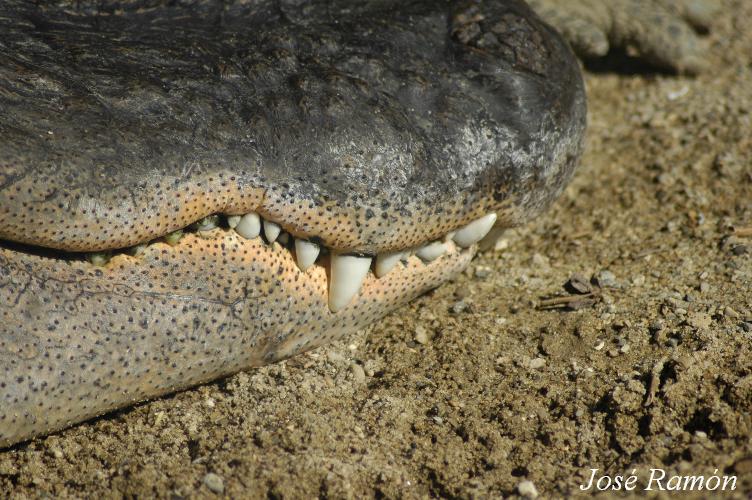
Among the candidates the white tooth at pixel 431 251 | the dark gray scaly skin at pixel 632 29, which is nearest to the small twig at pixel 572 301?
the white tooth at pixel 431 251

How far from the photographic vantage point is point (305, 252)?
252 cm

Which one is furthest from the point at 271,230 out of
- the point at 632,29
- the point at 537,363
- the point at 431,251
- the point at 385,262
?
the point at 632,29

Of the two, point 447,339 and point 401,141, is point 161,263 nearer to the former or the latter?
point 401,141

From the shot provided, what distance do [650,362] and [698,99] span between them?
237 centimetres

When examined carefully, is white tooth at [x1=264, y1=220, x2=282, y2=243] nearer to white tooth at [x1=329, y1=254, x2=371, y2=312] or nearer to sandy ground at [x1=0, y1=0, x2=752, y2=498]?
white tooth at [x1=329, y1=254, x2=371, y2=312]

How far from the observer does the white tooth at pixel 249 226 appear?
244 centimetres

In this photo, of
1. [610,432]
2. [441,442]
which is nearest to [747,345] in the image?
[610,432]

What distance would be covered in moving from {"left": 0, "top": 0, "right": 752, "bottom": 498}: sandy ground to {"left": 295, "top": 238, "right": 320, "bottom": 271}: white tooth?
0.43 metres

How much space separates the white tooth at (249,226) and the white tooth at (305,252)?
0.12 meters

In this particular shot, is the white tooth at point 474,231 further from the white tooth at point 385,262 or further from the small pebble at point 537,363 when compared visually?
the small pebble at point 537,363

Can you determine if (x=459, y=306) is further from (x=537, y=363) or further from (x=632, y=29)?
(x=632, y=29)

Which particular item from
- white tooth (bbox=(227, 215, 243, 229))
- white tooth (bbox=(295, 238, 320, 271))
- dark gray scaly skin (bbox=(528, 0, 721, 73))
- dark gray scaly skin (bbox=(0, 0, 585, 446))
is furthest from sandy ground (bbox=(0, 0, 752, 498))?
dark gray scaly skin (bbox=(528, 0, 721, 73))

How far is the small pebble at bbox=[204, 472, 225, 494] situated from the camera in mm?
2281

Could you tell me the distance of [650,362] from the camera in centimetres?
267
